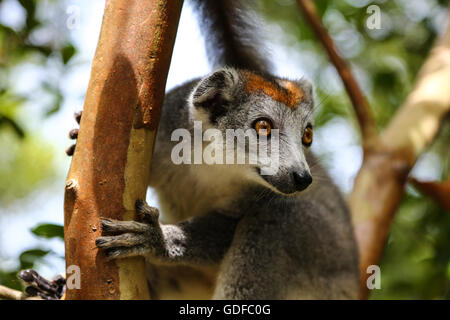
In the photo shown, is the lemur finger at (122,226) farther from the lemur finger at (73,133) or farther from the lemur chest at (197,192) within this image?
the lemur chest at (197,192)

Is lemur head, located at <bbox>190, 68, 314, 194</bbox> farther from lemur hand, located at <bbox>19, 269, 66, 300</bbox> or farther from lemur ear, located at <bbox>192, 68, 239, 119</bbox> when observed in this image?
lemur hand, located at <bbox>19, 269, 66, 300</bbox>

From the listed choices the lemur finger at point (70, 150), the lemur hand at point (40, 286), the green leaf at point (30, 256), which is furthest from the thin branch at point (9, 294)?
the lemur finger at point (70, 150)

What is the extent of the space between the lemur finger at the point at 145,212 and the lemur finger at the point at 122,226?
5 centimetres

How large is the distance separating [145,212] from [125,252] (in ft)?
0.98

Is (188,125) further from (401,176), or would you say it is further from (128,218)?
(401,176)

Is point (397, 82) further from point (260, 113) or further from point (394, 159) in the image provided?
point (260, 113)

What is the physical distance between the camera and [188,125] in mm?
4293

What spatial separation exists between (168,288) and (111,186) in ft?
6.95

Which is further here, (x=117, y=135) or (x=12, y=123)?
(x=12, y=123)

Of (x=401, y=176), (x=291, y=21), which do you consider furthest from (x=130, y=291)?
(x=291, y=21)

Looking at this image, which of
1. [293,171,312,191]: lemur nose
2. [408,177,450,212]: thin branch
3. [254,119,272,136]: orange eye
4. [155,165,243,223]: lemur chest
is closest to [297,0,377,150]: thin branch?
[408,177,450,212]: thin branch

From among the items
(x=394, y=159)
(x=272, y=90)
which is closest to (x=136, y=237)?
(x=272, y=90)

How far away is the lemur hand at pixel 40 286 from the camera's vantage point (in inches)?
Answer: 138

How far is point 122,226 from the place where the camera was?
2912mm
